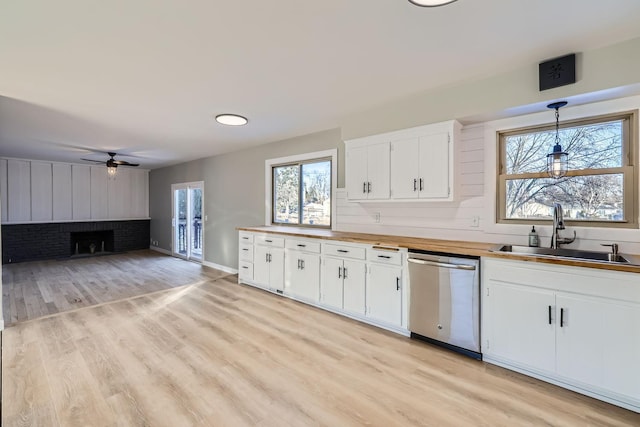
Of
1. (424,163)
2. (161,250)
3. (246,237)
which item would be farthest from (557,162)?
(161,250)

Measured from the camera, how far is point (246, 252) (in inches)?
188

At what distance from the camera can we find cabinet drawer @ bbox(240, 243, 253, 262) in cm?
469

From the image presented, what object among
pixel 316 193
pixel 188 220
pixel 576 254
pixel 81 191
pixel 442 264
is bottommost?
pixel 442 264

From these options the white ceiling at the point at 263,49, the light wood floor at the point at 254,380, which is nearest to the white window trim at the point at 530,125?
Answer: the white ceiling at the point at 263,49

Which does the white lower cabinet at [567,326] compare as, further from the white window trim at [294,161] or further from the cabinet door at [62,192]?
the cabinet door at [62,192]

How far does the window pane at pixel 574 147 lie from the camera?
2414mm

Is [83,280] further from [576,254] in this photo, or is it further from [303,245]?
[576,254]

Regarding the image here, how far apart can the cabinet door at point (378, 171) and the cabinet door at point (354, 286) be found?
0.84 meters

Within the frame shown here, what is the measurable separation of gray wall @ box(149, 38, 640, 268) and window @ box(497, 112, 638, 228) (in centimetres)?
30

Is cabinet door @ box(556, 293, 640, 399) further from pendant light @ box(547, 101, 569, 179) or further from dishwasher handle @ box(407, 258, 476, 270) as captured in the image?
pendant light @ box(547, 101, 569, 179)

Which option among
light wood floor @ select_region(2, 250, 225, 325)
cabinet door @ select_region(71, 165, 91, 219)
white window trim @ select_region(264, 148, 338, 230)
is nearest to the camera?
light wood floor @ select_region(2, 250, 225, 325)

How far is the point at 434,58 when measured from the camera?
2.24 meters

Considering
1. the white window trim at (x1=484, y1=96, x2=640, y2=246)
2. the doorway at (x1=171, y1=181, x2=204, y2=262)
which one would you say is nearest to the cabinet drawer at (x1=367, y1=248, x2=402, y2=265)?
the white window trim at (x1=484, y1=96, x2=640, y2=246)

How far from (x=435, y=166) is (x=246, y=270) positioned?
330 cm
